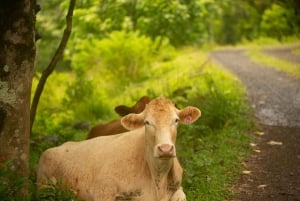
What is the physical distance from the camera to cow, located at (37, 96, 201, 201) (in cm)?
546

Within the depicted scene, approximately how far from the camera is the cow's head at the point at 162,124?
514cm

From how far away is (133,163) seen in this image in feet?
19.3

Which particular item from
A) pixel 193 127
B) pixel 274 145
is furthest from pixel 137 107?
pixel 274 145

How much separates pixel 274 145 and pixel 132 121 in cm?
386

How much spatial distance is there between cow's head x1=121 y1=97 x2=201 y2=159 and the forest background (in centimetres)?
125

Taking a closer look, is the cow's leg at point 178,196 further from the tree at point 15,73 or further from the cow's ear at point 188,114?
the tree at point 15,73

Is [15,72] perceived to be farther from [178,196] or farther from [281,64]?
[281,64]

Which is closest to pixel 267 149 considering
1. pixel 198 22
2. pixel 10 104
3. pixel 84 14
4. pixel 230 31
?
pixel 10 104

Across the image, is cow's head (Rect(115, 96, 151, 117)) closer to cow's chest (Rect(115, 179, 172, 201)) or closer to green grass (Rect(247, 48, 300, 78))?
cow's chest (Rect(115, 179, 172, 201))

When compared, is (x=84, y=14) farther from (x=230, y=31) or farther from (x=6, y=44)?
(x=230, y=31)

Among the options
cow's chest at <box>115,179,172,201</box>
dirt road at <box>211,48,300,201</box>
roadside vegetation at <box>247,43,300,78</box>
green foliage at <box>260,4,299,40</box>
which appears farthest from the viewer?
green foliage at <box>260,4,299,40</box>

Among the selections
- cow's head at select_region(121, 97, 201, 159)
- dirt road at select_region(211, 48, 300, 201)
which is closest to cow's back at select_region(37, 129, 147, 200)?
cow's head at select_region(121, 97, 201, 159)

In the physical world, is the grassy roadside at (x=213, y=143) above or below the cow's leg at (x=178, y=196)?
below

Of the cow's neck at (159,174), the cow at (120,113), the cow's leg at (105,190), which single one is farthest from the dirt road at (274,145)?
the cow at (120,113)
